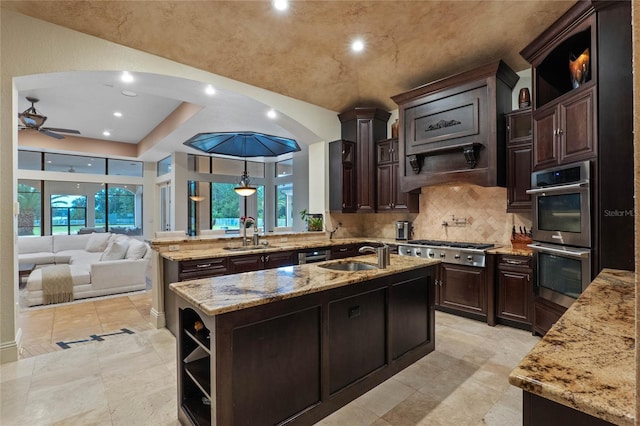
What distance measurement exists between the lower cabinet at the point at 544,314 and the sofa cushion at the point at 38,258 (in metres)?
8.71

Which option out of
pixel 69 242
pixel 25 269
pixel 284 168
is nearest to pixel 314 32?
pixel 284 168

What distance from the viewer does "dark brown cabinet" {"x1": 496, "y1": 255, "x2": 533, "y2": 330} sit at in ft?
11.0

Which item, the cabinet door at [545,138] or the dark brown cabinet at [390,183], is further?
the dark brown cabinet at [390,183]

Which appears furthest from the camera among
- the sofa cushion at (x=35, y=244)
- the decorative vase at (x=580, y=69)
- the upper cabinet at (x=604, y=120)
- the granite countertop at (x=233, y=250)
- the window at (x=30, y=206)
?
the window at (x=30, y=206)

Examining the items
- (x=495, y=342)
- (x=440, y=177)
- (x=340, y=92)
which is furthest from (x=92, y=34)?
(x=495, y=342)

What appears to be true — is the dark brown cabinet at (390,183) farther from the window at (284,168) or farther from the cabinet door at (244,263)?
the window at (284,168)

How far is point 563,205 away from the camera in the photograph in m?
2.76

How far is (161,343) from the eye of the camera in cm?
322

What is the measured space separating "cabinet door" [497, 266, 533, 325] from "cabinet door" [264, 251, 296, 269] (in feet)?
8.55

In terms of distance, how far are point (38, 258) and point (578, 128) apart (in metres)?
9.15

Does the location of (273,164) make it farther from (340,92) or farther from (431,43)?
(431,43)

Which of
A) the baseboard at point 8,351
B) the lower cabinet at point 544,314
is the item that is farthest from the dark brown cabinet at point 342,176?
the baseboard at point 8,351

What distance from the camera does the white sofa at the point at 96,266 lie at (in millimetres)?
4844

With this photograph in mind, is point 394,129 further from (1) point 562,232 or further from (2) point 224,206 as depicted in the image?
(2) point 224,206
